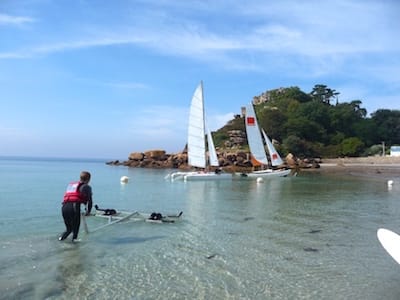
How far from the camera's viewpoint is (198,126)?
43281 mm

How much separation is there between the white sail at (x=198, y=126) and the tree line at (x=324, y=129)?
44.2 metres

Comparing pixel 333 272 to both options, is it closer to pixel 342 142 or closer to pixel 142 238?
pixel 142 238

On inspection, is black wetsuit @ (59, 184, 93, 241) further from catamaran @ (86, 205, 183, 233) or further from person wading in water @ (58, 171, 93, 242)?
catamaran @ (86, 205, 183, 233)

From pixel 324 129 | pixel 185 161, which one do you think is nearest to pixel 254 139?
pixel 185 161

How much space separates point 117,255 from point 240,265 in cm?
326

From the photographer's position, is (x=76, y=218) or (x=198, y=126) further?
(x=198, y=126)

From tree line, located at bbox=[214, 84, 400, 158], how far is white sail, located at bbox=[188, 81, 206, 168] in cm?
4420

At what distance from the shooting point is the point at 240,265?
30.7ft

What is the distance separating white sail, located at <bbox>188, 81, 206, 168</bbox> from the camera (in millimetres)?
43281

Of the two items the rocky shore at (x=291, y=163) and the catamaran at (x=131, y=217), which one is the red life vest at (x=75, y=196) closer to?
the catamaran at (x=131, y=217)

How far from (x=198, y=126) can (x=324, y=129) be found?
6707cm

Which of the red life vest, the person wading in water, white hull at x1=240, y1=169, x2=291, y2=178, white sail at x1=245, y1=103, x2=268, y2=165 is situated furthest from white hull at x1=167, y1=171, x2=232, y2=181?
the red life vest

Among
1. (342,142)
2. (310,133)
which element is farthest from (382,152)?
(310,133)

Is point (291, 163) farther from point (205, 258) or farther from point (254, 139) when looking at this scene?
point (205, 258)
